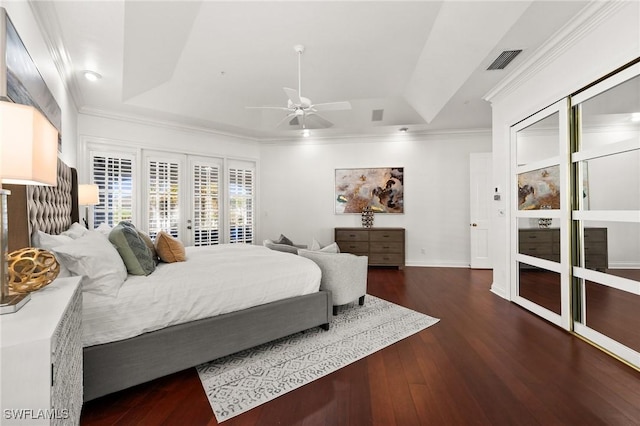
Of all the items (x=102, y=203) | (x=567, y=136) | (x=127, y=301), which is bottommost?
(x=127, y=301)

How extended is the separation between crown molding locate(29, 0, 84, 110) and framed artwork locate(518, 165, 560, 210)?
16.1 ft

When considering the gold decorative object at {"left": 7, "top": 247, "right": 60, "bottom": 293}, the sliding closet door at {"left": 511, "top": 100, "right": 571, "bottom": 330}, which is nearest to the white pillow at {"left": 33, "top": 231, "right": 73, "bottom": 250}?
the gold decorative object at {"left": 7, "top": 247, "right": 60, "bottom": 293}

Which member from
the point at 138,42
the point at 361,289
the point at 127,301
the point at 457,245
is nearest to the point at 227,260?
the point at 127,301

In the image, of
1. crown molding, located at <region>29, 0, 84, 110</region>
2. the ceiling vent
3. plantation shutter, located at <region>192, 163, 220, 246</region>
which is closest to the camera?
crown molding, located at <region>29, 0, 84, 110</region>

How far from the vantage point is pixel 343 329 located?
2.83m

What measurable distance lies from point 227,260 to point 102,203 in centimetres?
327

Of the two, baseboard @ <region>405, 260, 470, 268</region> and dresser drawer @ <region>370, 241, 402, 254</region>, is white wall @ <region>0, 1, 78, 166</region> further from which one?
baseboard @ <region>405, 260, 470, 268</region>

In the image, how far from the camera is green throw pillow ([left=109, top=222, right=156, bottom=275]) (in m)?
2.16

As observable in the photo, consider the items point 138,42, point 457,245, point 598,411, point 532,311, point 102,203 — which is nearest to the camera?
point 598,411

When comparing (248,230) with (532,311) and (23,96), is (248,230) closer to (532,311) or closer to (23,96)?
(23,96)

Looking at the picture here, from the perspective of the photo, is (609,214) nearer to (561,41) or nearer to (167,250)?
(561,41)

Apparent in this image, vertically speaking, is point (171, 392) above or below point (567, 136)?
below

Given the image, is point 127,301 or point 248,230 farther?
point 248,230

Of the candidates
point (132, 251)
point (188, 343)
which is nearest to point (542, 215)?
point (188, 343)
